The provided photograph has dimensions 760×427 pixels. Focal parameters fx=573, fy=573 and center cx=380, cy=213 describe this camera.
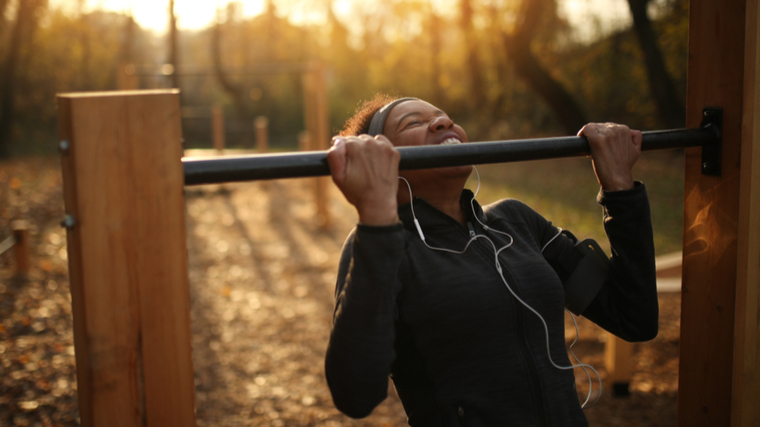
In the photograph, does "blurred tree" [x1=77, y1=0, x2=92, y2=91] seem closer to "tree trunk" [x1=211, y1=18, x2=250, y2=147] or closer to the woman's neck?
"tree trunk" [x1=211, y1=18, x2=250, y2=147]

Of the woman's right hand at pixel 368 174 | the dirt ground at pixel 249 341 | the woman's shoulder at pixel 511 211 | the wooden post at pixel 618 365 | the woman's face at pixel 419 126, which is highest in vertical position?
the woman's face at pixel 419 126

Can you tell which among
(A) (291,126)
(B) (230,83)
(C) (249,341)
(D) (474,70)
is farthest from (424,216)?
(A) (291,126)

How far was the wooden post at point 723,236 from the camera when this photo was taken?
136 centimetres

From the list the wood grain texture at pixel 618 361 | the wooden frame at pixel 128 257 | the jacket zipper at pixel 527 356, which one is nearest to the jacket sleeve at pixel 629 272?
the jacket zipper at pixel 527 356

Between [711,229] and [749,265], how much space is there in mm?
126

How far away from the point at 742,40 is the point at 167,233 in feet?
4.41

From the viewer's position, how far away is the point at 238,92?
81.6 feet

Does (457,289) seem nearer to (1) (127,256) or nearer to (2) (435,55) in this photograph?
(1) (127,256)

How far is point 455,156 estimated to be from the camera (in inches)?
45.9

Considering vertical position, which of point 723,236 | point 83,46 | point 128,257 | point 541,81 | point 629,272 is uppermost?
point 83,46

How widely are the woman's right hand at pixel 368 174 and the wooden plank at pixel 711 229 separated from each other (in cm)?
88

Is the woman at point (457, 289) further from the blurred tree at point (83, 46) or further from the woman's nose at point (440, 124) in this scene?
the blurred tree at point (83, 46)

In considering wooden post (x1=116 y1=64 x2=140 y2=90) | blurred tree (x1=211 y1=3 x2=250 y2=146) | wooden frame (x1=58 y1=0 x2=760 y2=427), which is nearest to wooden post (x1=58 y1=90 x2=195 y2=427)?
wooden frame (x1=58 y1=0 x2=760 y2=427)

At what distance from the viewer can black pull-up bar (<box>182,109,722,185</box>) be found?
1.03 meters
